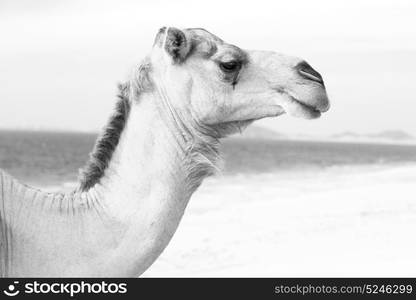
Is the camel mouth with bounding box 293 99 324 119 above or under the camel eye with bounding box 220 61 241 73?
under

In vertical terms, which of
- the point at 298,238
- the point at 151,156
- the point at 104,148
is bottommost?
the point at 151,156

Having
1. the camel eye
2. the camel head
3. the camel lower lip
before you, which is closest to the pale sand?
the camel lower lip

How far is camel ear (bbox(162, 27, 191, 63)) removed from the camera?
3439 millimetres

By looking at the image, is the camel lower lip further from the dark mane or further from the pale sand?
the pale sand

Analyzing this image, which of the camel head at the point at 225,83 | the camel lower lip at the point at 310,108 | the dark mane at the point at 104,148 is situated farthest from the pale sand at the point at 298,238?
the dark mane at the point at 104,148

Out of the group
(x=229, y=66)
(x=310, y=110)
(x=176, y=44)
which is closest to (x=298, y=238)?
(x=310, y=110)

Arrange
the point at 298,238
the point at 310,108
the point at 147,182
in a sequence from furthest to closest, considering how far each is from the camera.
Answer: the point at 298,238 → the point at 310,108 → the point at 147,182

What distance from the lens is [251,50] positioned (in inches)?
145

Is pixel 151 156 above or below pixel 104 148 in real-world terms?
below

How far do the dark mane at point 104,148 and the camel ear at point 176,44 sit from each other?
0.40 m

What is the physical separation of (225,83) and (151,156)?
0.58m

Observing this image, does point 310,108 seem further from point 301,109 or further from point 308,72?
point 308,72

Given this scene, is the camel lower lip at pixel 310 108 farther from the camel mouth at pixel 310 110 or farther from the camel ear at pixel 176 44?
the camel ear at pixel 176 44

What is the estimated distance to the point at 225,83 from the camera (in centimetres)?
351
